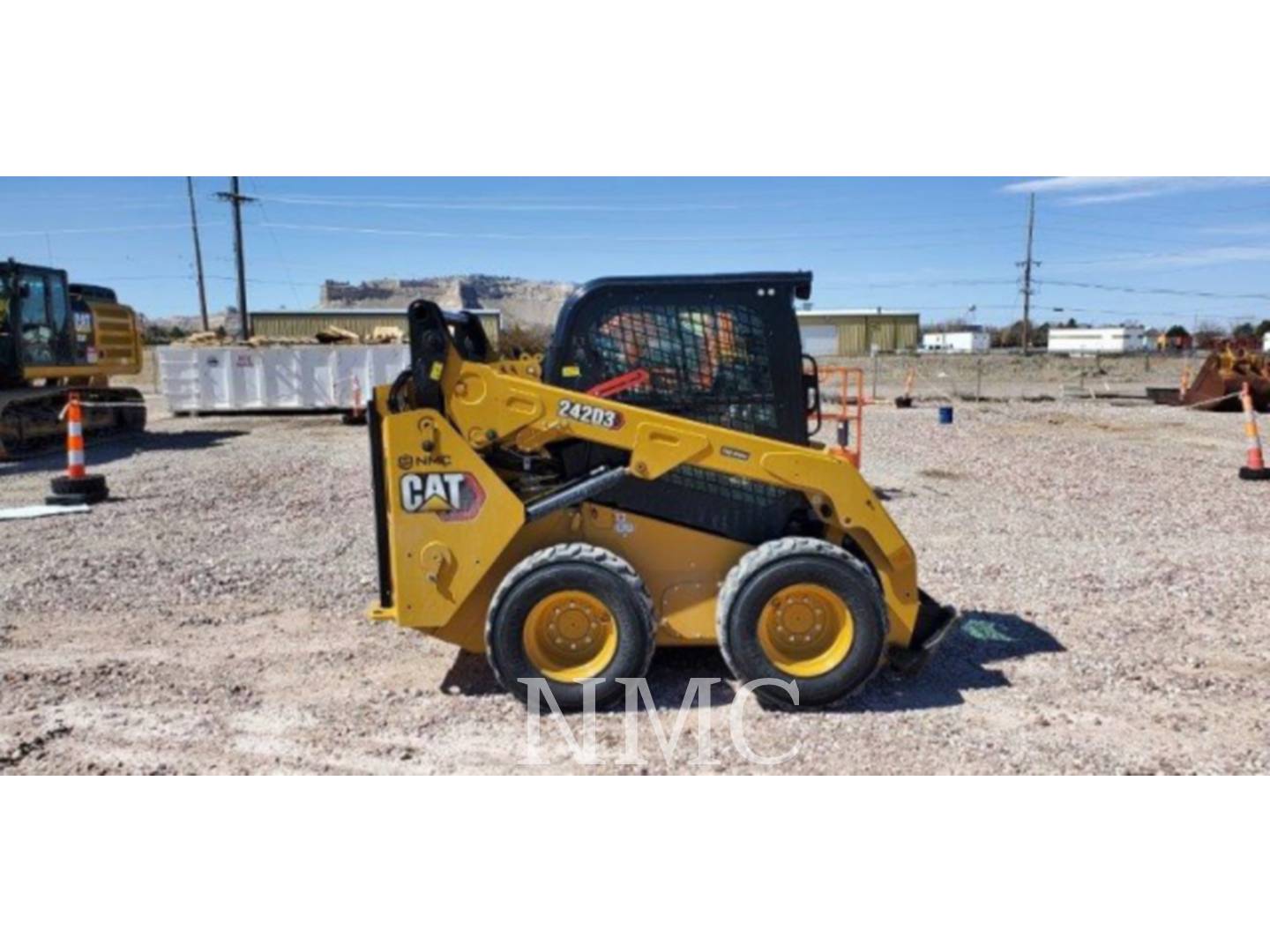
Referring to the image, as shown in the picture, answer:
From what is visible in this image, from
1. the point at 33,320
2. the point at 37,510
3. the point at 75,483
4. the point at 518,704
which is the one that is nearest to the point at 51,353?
the point at 33,320

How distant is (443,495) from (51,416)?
48.2 feet

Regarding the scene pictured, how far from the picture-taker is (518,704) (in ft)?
16.2

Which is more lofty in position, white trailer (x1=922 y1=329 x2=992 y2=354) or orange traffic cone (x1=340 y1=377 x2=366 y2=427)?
white trailer (x1=922 y1=329 x2=992 y2=354)

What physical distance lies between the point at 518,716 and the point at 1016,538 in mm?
5456

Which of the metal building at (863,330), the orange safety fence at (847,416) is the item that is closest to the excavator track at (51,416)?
the orange safety fence at (847,416)

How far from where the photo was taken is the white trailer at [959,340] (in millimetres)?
71500

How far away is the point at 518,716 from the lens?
4.82 meters

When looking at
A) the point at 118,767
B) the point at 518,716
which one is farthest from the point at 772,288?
the point at 118,767

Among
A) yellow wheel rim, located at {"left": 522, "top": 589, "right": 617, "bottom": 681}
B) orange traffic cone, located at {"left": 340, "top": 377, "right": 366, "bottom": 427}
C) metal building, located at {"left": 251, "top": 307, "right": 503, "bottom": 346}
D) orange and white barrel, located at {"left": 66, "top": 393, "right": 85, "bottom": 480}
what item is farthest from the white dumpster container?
metal building, located at {"left": 251, "top": 307, "right": 503, "bottom": 346}

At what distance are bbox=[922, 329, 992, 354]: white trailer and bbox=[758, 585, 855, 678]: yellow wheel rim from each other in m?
68.5

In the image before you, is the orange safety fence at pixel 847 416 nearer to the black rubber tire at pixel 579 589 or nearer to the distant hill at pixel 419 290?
the black rubber tire at pixel 579 589

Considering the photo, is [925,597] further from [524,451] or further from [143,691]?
[143,691]

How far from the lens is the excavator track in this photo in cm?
1541

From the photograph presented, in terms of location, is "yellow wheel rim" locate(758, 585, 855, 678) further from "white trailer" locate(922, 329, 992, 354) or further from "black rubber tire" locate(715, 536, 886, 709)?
"white trailer" locate(922, 329, 992, 354)
